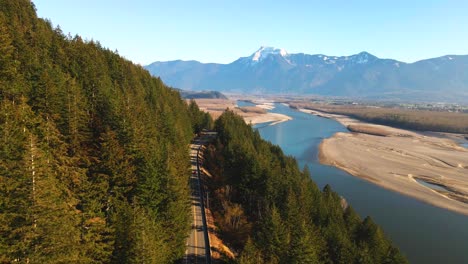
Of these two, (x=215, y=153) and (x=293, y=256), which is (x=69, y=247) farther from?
(x=215, y=153)

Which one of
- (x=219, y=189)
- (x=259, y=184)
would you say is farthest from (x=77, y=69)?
(x=259, y=184)

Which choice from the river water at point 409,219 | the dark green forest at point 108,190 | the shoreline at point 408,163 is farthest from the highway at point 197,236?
the shoreline at point 408,163

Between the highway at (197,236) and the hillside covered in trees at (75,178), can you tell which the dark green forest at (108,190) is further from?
the highway at (197,236)

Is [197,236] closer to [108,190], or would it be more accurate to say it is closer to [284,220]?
[284,220]

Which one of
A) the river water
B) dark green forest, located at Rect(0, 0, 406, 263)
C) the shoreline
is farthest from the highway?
the shoreline

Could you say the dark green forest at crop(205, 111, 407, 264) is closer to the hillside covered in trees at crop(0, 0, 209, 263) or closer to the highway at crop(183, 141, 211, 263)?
the highway at crop(183, 141, 211, 263)

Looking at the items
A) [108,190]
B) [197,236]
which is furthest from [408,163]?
[108,190]

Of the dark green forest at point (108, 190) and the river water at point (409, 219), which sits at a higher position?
the dark green forest at point (108, 190)
